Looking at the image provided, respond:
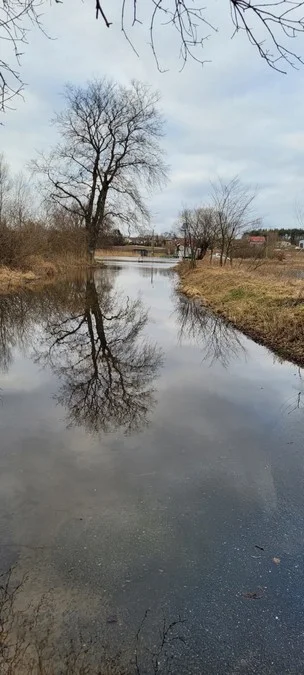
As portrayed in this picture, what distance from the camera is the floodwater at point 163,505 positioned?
264cm

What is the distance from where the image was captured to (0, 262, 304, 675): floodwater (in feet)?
8.66

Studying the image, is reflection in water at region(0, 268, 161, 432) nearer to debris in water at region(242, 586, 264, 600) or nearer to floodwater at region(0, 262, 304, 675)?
floodwater at region(0, 262, 304, 675)

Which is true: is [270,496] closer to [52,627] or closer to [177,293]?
[52,627]

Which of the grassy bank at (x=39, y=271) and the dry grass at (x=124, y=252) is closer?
the grassy bank at (x=39, y=271)

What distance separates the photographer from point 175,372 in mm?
8406

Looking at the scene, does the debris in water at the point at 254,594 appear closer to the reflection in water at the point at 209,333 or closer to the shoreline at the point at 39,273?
the reflection in water at the point at 209,333

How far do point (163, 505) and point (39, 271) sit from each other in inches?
1039

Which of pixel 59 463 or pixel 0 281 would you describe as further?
pixel 0 281

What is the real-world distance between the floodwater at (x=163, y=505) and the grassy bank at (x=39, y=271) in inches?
579

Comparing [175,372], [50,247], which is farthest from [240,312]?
[50,247]

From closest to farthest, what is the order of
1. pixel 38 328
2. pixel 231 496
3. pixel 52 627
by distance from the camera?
pixel 52 627 < pixel 231 496 < pixel 38 328

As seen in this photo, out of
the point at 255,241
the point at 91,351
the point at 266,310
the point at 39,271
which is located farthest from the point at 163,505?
the point at 255,241

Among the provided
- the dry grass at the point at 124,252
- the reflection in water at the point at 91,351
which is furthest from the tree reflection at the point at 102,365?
the dry grass at the point at 124,252

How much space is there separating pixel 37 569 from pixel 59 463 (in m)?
1.59
